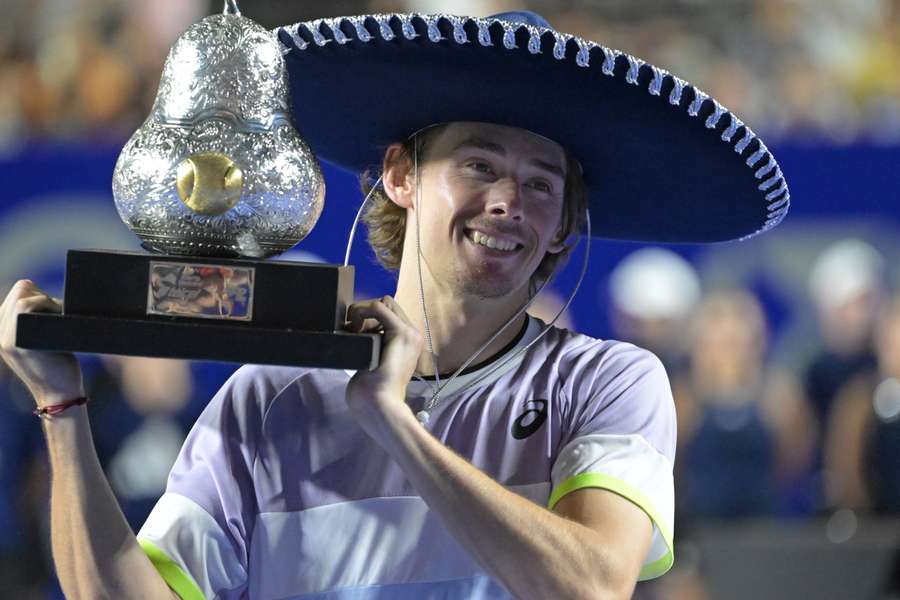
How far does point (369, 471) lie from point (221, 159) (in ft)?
1.73

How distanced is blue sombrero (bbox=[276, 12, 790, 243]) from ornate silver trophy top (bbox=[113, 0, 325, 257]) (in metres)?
0.19

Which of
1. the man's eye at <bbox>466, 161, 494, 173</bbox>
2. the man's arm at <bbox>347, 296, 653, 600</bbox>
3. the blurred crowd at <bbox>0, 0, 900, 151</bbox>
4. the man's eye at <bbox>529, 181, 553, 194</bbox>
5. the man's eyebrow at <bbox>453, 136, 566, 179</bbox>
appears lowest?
the man's arm at <bbox>347, 296, 653, 600</bbox>

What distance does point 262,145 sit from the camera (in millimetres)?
1947

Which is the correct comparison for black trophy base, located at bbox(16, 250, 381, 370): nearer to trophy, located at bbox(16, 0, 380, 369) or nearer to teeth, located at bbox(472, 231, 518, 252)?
trophy, located at bbox(16, 0, 380, 369)

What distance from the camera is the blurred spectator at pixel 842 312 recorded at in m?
5.36

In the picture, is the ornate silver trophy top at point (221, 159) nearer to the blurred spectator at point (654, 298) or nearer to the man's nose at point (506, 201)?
the man's nose at point (506, 201)

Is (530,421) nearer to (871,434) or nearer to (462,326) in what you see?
(462,326)

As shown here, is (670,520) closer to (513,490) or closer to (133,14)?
(513,490)

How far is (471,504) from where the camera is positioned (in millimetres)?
1872

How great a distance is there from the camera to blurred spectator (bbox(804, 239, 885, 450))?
5.36 meters

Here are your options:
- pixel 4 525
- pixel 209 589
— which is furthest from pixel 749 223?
pixel 4 525

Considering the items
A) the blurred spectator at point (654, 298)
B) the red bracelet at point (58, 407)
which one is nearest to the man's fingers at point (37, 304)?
the red bracelet at point (58, 407)

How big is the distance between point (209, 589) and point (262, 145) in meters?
0.66

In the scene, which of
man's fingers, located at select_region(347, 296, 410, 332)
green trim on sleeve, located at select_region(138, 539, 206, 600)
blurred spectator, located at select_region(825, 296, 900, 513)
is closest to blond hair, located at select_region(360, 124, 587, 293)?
man's fingers, located at select_region(347, 296, 410, 332)
